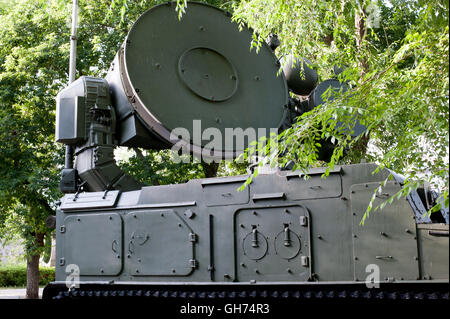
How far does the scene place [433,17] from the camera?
4.54 metres

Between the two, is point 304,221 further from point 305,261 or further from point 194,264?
point 194,264

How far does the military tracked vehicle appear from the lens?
5.18m

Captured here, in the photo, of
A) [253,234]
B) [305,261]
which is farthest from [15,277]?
[305,261]

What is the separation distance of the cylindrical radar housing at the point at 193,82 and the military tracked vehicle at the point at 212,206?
2 centimetres

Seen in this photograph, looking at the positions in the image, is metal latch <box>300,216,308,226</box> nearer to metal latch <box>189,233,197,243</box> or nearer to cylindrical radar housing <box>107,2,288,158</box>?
metal latch <box>189,233,197,243</box>

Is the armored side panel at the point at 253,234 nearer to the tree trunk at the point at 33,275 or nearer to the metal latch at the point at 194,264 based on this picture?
the metal latch at the point at 194,264

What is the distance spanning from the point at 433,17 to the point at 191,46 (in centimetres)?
372

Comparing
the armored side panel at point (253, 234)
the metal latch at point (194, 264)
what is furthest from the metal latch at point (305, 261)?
the metal latch at point (194, 264)

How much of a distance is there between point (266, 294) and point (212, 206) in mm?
1075

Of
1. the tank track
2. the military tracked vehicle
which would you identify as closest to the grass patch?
the military tracked vehicle

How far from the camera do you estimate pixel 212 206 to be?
Result: 20.0ft

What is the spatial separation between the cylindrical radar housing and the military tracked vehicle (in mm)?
16
